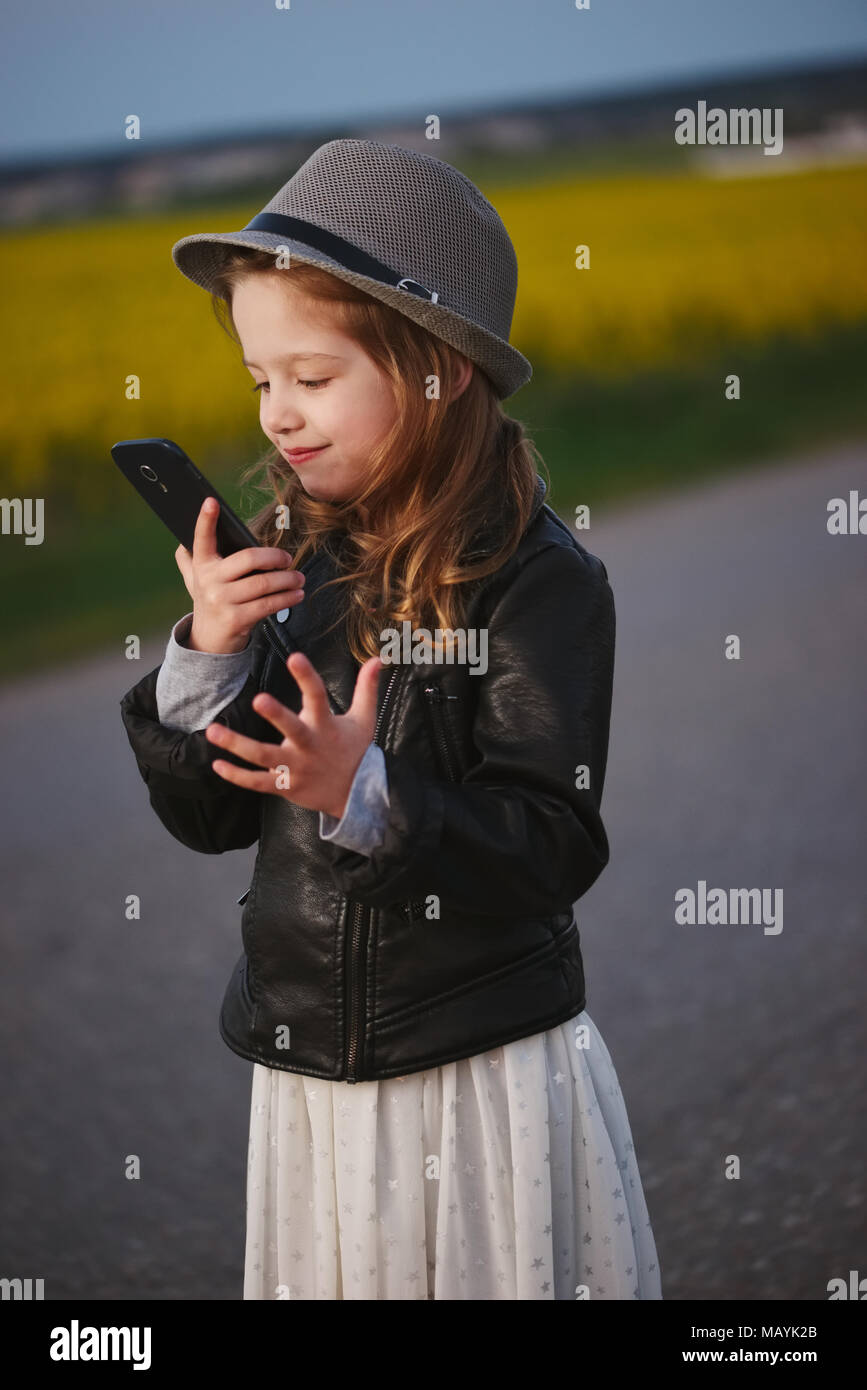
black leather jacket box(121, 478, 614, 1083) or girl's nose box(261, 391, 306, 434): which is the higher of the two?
girl's nose box(261, 391, 306, 434)

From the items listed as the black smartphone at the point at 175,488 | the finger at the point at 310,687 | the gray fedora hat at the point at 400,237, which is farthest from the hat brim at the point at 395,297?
the finger at the point at 310,687

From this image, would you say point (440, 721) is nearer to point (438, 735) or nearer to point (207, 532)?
point (438, 735)

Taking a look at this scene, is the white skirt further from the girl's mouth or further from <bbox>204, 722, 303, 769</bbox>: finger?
the girl's mouth

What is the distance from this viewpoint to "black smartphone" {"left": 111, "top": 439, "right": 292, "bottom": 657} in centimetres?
167

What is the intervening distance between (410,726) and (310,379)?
39 centimetres

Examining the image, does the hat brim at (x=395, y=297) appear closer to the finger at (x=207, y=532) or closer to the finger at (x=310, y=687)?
the finger at (x=207, y=532)

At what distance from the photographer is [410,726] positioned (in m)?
1.72

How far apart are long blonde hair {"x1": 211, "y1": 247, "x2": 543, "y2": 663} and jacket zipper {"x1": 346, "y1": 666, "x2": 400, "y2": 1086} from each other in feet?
0.21

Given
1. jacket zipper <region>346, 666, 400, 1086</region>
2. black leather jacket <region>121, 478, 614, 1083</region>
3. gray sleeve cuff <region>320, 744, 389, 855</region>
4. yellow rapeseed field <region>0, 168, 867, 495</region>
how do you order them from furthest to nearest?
1. yellow rapeseed field <region>0, 168, 867, 495</region>
2. jacket zipper <region>346, 666, 400, 1086</region>
3. black leather jacket <region>121, 478, 614, 1083</region>
4. gray sleeve cuff <region>320, 744, 389, 855</region>

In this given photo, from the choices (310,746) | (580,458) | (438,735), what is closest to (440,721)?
(438,735)

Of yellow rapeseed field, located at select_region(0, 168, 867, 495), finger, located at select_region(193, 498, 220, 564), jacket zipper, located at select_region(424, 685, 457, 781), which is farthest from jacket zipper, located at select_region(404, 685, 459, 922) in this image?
yellow rapeseed field, located at select_region(0, 168, 867, 495)

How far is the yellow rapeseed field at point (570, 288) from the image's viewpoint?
830 cm
